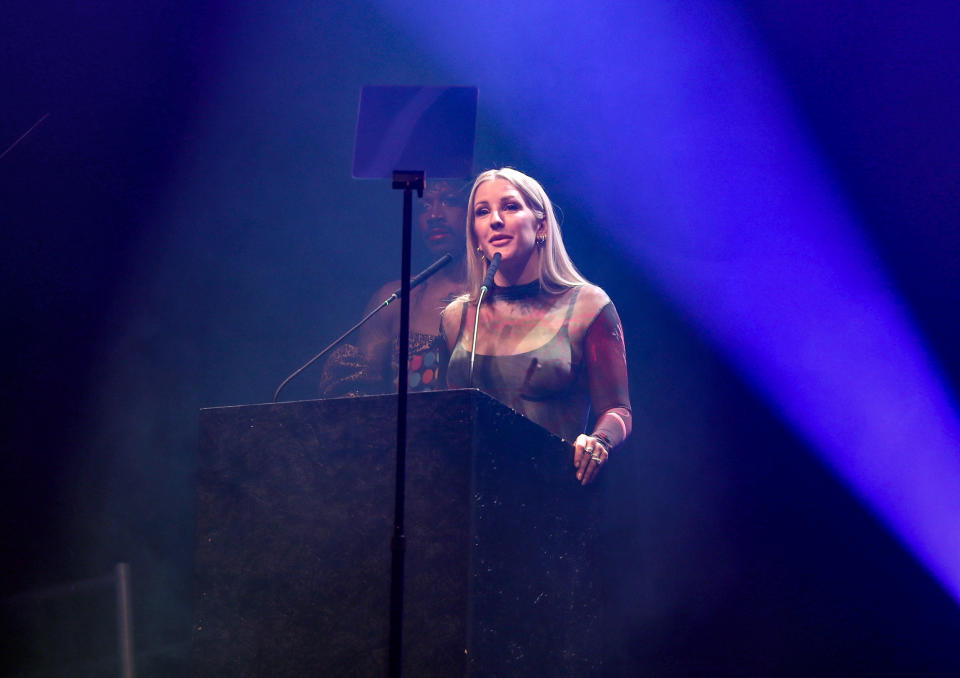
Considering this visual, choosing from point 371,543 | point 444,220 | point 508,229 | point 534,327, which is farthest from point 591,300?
point 444,220

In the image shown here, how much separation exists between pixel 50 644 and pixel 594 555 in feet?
7.80

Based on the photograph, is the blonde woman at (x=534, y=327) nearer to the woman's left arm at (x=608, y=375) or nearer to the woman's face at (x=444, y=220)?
the woman's left arm at (x=608, y=375)

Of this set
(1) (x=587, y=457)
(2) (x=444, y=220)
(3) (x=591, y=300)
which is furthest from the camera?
(2) (x=444, y=220)

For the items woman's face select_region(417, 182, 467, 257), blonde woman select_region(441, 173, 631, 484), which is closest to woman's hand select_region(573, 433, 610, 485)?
blonde woman select_region(441, 173, 631, 484)

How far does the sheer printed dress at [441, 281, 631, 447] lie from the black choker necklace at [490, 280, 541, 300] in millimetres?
16

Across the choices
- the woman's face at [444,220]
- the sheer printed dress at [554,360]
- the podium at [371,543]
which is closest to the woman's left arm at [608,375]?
the sheer printed dress at [554,360]

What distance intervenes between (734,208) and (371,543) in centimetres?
221

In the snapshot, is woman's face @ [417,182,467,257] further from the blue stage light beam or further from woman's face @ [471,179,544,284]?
woman's face @ [471,179,544,284]

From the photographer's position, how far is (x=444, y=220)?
365 centimetres

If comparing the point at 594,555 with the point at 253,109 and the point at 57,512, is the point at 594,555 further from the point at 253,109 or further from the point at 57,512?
the point at 253,109

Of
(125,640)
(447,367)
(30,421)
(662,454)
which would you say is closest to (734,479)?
(662,454)

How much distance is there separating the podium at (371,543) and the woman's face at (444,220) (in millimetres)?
2121

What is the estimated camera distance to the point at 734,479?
2.96 m

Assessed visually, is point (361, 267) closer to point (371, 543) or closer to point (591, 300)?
point (591, 300)
